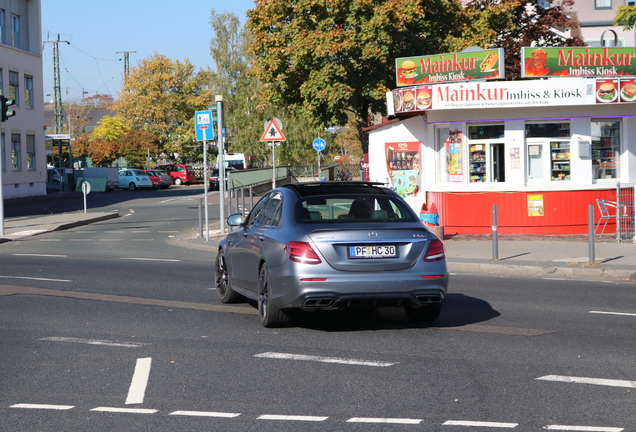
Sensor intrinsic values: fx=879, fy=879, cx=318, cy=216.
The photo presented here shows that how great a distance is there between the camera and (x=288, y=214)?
353 inches

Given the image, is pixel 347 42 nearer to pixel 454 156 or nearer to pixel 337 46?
pixel 337 46

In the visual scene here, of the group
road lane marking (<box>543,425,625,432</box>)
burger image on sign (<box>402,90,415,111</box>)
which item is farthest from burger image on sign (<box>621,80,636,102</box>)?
road lane marking (<box>543,425,625,432</box>)

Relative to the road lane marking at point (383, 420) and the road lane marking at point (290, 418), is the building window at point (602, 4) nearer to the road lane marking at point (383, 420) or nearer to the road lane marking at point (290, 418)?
the road lane marking at point (383, 420)

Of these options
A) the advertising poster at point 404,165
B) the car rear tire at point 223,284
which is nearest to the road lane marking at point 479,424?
the car rear tire at point 223,284

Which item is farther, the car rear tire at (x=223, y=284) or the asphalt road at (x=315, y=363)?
the car rear tire at (x=223, y=284)

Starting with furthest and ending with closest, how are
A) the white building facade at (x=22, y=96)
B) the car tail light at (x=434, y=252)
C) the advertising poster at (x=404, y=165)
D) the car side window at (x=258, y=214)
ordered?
the white building facade at (x=22, y=96) → the advertising poster at (x=404, y=165) → the car side window at (x=258, y=214) → the car tail light at (x=434, y=252)

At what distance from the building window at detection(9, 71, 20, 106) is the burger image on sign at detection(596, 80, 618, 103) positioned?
3690 centimetres

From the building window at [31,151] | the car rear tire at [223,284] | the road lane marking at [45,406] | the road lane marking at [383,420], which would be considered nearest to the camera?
the road lane marking at [383,420]

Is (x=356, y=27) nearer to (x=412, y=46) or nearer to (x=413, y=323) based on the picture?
(x=412, y=46)

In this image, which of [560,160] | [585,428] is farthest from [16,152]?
[585,428]

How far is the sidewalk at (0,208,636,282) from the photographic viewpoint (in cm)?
1443

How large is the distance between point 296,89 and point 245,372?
2956 cm

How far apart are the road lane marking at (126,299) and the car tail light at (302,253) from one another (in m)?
1.90

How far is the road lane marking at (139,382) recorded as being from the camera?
613 centimetres
